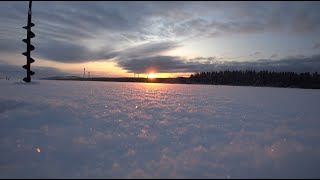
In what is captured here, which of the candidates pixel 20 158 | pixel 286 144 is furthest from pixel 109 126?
pixel 286 144

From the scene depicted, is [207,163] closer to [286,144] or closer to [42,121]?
[286,144]

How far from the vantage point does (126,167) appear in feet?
9.50

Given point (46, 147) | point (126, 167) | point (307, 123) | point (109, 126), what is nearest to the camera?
point (126, 167)

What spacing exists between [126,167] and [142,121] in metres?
2.41

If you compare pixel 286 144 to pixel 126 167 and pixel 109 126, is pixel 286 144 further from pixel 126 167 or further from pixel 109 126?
pixel 109 126

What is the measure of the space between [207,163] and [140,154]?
923mm

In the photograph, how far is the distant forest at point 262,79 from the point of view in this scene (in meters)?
93.0

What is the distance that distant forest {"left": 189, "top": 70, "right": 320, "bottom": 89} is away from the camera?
93.0m

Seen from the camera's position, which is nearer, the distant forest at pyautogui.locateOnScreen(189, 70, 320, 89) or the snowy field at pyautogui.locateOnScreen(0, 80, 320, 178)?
the snowy field at pyautogui.locateOnScreen(0, 80, 320, 178)

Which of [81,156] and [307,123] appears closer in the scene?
[81,156]

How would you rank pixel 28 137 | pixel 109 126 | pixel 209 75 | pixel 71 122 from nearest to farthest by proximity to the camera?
1. pixel 28 137
2. pixel 109 126
3. pixel 71 122
4. pixel 209 75

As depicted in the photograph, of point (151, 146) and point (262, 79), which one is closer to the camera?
point (151, 146)

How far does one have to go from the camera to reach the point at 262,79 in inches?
3841

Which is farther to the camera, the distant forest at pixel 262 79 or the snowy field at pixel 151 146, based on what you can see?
the distant forest at pixel 262 79
